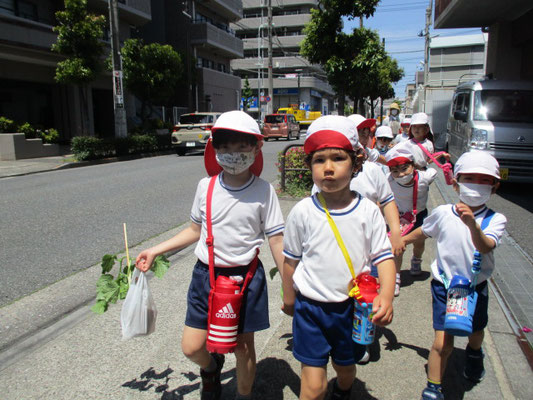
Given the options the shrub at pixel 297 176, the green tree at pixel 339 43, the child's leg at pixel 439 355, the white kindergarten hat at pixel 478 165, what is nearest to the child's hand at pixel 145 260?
the child's leg at pixel 439 355

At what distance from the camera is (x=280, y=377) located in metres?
2.72

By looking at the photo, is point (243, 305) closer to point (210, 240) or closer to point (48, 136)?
point (210, 240)

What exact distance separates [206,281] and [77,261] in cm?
328

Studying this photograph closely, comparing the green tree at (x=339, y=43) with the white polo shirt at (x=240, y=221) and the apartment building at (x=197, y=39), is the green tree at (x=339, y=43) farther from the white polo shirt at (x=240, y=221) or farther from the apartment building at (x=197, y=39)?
the apartment building at (x=197, y=39)

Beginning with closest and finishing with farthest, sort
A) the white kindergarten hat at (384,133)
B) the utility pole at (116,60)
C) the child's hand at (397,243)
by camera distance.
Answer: the child's hand at (397,243) < the white kindergarten hat at (384,133) < the utility pole at (116,60)

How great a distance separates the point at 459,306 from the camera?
7.61 feet

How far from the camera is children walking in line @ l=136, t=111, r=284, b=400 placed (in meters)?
2.24

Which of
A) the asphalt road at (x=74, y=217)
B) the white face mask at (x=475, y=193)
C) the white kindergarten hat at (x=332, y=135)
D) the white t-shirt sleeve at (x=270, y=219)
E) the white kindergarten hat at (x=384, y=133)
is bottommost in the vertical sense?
the asphalt road at (x=74, y=217)

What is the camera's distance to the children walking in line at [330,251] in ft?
6.50

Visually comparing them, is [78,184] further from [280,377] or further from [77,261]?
[280,377]

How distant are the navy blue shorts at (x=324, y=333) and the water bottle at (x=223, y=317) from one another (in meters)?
0.32

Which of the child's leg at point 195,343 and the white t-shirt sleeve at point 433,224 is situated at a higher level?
the white t-shirt sleeve at point 433,224

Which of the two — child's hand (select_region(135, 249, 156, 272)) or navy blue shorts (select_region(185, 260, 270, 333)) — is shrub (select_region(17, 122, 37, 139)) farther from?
navy blue shorts (select_region(185, 260, 270, 333))

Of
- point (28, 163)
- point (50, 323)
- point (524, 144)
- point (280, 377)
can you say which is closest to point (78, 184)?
point (28, 163)
